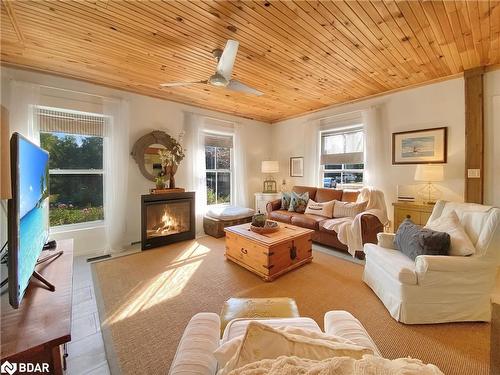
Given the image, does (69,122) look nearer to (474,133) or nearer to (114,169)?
(114,169)

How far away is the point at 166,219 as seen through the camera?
3879 mm

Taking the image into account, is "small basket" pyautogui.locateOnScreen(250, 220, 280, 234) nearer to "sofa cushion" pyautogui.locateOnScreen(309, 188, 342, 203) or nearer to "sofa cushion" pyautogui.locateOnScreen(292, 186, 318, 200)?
"sofa cushion" pyautogui.locateOnScreen(309, 188, 342, 203)

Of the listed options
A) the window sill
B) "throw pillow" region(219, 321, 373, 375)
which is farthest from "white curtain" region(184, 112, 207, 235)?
"throw pillow" region(219, 321, 373, 375)

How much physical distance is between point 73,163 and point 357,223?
4.21 metres

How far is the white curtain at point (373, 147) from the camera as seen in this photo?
3.91 m

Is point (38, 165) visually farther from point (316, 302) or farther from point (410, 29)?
point (410, 29)

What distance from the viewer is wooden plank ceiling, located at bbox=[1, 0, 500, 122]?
185cm

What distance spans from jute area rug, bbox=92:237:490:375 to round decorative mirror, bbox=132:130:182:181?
1.42 metres

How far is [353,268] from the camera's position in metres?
2.83

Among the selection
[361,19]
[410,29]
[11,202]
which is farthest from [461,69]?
[11,202]

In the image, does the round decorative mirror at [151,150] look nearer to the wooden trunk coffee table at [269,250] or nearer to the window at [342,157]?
the wooden trunk coffee table at [269,250]

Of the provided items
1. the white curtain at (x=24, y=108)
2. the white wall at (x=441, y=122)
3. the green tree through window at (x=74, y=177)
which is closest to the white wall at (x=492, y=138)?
the white wall at (x=441, y=122)

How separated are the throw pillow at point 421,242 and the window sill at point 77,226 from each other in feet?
13.3

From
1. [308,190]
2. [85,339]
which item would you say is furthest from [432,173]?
[85,339]
